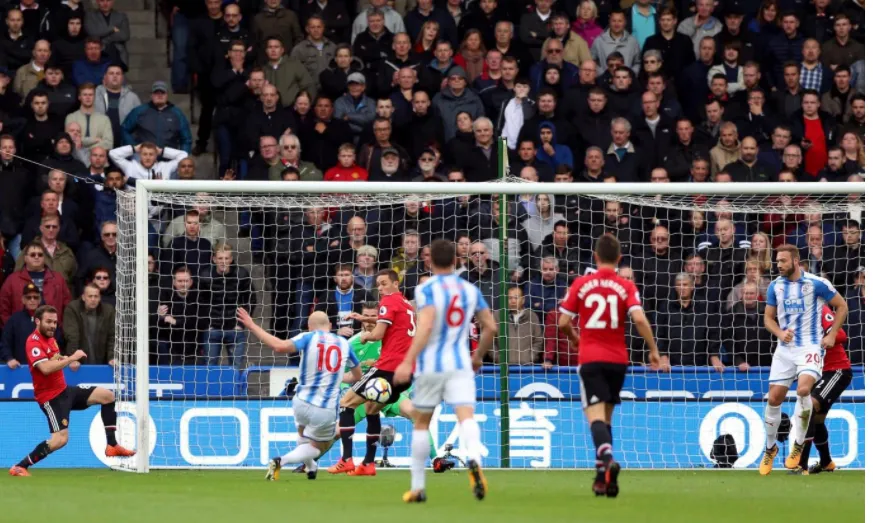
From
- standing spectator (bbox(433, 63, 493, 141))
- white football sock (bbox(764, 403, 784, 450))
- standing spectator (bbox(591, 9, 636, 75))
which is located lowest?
white football sock (bbox(764, 403, 784, 450))

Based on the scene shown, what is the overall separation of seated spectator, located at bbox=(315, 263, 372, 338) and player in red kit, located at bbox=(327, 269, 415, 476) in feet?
5.55

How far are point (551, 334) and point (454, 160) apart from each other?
328 centimetres

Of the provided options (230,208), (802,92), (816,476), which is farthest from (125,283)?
(802,92)

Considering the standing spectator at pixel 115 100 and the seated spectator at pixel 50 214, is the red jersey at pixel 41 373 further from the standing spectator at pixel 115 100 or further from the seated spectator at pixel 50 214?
the standing spectator at pixel 115 100

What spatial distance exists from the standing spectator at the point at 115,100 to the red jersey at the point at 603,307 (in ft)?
30.2

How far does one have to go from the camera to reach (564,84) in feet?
62.5

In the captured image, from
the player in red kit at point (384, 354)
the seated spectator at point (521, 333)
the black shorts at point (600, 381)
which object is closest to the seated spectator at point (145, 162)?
→ the seated spectator at point (521, 333)

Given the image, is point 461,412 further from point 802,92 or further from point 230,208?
point 802,92

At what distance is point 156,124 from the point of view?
18.2 meters

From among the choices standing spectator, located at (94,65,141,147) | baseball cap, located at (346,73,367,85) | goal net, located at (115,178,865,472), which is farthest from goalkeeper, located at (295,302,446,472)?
standing spectator, located at (94,65,141,147)

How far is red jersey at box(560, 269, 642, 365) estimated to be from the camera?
10.5m

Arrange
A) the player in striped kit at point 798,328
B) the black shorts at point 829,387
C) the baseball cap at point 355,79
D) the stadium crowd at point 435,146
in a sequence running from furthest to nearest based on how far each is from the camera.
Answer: the baseball cap at point 355,79
the stadium crowd at point 435,146
the black shorts at point 829,387
the player in striped kit at point 798,328

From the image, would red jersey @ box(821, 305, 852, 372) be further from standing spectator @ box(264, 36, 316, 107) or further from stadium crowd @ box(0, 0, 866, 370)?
standing spectator @ box(264, 36, 316, 107)

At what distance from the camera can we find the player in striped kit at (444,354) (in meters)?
9.92
